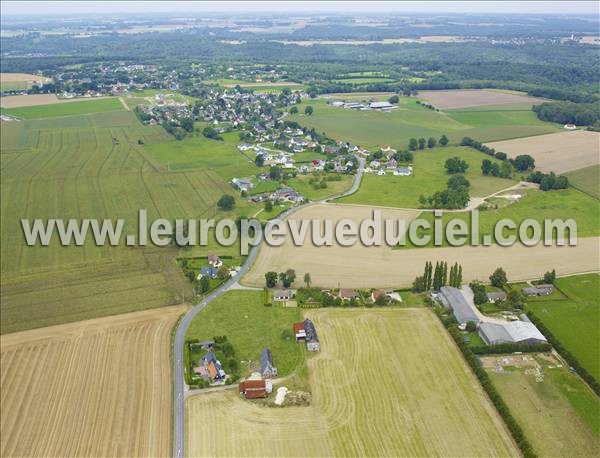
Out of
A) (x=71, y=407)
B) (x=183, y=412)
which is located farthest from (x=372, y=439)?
(x=71, y=407)

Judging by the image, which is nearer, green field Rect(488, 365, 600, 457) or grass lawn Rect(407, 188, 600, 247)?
green field Rect(488, 365, 600, 457)

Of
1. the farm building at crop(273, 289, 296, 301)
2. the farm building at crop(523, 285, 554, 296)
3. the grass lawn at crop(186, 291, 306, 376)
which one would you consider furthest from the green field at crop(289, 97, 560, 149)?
the grass lawn at crop(186, 291, 306, 376)

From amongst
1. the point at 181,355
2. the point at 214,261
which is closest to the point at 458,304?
the point at 181,355

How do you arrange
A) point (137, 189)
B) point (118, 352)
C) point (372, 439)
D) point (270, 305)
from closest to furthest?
point (372, 439), point (118, 352), point (270, 305), point (137, 189)

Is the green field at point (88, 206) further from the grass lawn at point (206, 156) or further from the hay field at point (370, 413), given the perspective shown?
the hay field at point (370, 413)

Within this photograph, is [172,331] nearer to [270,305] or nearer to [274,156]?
[270,305]

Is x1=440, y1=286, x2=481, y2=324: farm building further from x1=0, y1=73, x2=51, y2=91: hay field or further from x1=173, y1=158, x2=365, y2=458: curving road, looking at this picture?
x1=0, y1=73, x2=51, y2=91: hay field
